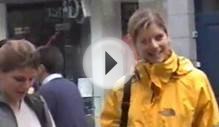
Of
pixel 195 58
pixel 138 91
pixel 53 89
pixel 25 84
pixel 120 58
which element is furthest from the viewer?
pixel 120 58

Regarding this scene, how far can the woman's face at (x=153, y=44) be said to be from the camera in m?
3.85

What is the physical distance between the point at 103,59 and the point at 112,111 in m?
8.73

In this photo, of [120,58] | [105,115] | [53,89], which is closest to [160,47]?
[105,115]

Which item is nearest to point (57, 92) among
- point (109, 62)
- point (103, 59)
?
point (103, 59)

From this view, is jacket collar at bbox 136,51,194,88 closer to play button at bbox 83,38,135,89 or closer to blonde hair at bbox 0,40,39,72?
blonde hair at bbox 0,40,39,72

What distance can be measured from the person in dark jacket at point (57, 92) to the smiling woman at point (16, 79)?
82.2 inches

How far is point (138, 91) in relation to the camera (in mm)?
4027

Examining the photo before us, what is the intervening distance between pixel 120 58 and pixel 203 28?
169cm

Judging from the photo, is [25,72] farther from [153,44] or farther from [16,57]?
[153,44]

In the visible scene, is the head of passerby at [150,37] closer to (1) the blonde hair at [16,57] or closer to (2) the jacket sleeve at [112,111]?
(2) the jacket sleeve at [112,111]

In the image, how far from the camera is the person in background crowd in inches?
152

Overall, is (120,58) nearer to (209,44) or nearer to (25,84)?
(209,44)

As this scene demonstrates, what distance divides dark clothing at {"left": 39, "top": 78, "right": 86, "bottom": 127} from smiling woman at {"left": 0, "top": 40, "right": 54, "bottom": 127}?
2.09 metres

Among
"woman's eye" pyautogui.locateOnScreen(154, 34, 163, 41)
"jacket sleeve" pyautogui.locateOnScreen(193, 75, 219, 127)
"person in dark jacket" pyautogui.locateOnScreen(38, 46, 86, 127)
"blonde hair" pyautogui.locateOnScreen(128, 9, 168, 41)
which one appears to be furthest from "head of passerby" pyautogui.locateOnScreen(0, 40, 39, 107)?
"person in dark jacket" pyautogui.locateOnScreen(38, 46, 86, 127)
